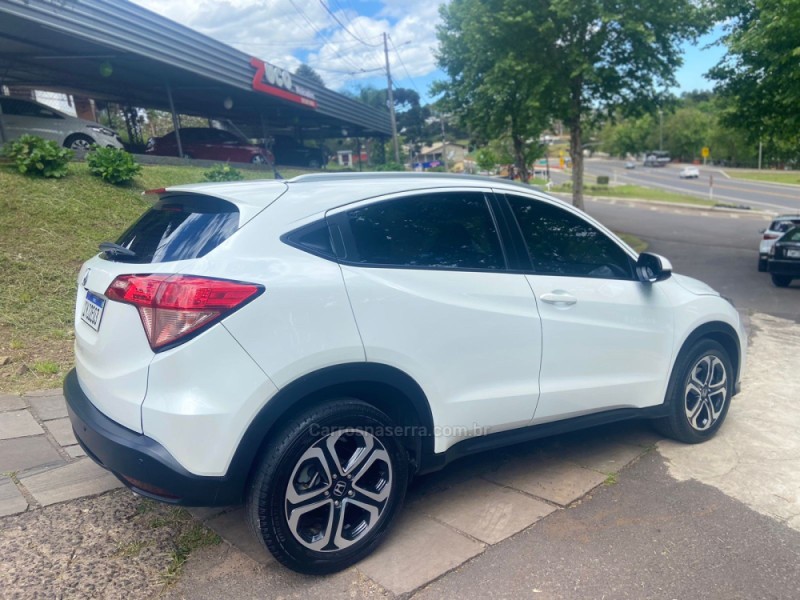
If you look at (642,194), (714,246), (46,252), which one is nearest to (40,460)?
(46,252)

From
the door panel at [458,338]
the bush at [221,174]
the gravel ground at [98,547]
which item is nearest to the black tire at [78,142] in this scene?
the bush at [221,174]

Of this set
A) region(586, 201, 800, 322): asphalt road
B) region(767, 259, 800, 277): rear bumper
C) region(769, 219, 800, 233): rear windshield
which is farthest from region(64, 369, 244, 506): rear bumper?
region(769, 219, 800, 233): rear windshield

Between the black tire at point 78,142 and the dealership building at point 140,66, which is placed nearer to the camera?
the dealership building at point 140,66

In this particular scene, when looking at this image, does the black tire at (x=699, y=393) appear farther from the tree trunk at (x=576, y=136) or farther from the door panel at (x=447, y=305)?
the tree trunk at (x=576, y=136)

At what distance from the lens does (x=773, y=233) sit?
14.4 m

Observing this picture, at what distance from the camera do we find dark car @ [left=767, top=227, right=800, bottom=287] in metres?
12.1

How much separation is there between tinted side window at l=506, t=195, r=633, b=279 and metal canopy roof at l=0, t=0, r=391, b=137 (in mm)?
9788

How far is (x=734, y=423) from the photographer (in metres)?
4.82

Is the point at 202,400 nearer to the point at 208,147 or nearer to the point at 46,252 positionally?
the point at 46,252

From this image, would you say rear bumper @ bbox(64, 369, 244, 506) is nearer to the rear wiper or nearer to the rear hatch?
the rear hatch

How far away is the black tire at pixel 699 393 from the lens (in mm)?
4191

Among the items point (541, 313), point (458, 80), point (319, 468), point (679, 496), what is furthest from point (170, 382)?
point (458, 80)

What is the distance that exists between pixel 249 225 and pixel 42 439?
265 cm

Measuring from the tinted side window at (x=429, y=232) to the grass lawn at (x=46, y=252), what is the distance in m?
2.58
